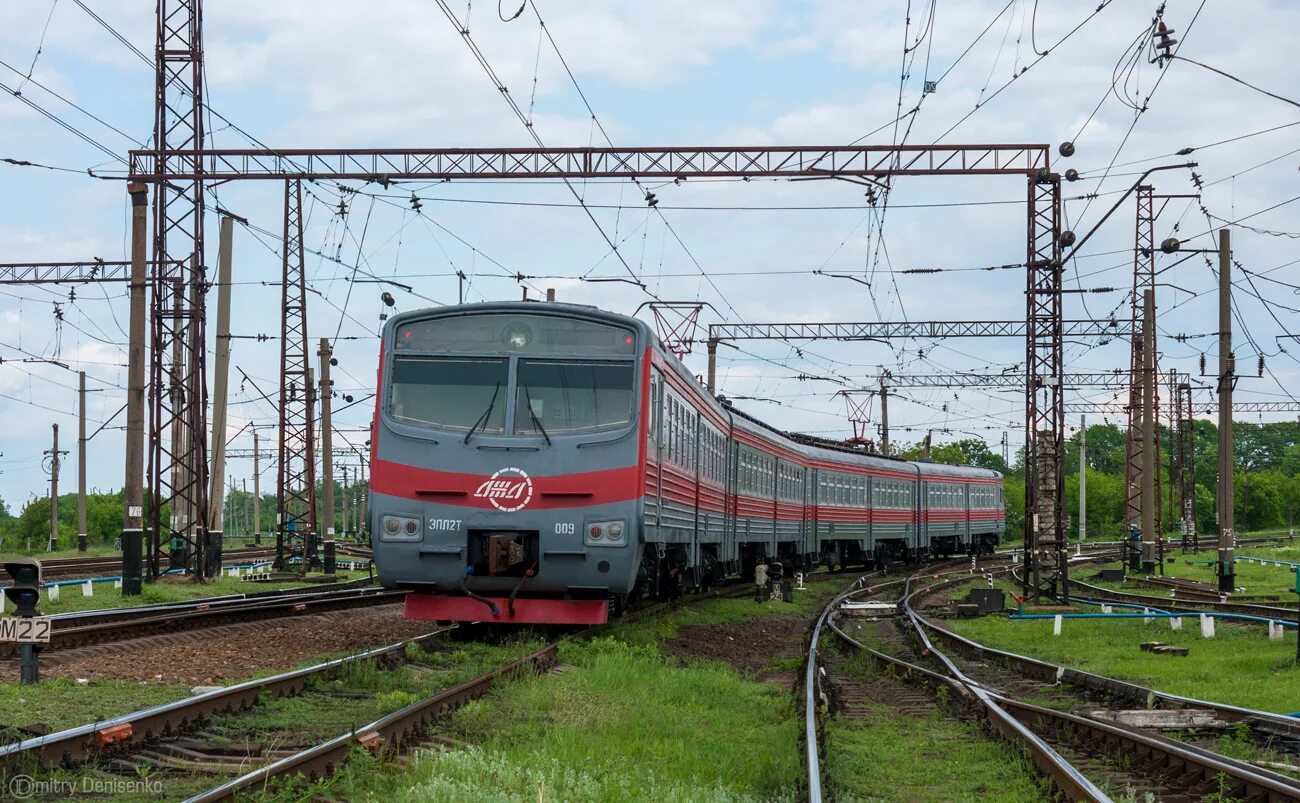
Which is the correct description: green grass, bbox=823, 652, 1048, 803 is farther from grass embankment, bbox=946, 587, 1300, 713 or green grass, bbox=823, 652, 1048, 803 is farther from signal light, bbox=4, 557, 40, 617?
signal light, bbox=4, 557, 40, 617

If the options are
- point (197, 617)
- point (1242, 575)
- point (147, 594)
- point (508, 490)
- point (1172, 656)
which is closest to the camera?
point (508, 490)

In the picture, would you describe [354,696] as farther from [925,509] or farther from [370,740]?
[925,509]

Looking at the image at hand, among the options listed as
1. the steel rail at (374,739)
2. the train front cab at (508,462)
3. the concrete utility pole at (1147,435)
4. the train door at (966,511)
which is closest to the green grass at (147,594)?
the train front cab at (508,462)

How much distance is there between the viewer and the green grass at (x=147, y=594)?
2017 cm

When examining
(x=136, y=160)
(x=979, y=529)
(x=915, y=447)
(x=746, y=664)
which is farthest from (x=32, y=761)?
(x=915, y=447)

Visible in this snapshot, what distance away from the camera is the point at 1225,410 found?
27.8m

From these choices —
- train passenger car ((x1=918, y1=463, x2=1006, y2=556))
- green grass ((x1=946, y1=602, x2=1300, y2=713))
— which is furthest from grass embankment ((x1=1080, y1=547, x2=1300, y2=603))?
train passenger car ((x1=918, y1=463, x2=1006, y2=556))

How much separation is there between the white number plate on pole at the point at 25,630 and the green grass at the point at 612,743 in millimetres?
3243

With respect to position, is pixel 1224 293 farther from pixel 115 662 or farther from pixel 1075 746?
pixel 115 662

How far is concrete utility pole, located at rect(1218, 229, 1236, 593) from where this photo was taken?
26250 millimetres

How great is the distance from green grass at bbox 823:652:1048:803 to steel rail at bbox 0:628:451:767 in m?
4.02

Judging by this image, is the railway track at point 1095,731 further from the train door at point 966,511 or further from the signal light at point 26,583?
the train door at point 966,511

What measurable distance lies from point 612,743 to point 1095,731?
11.6 feet

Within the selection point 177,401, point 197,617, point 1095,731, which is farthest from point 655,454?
point 177,401
